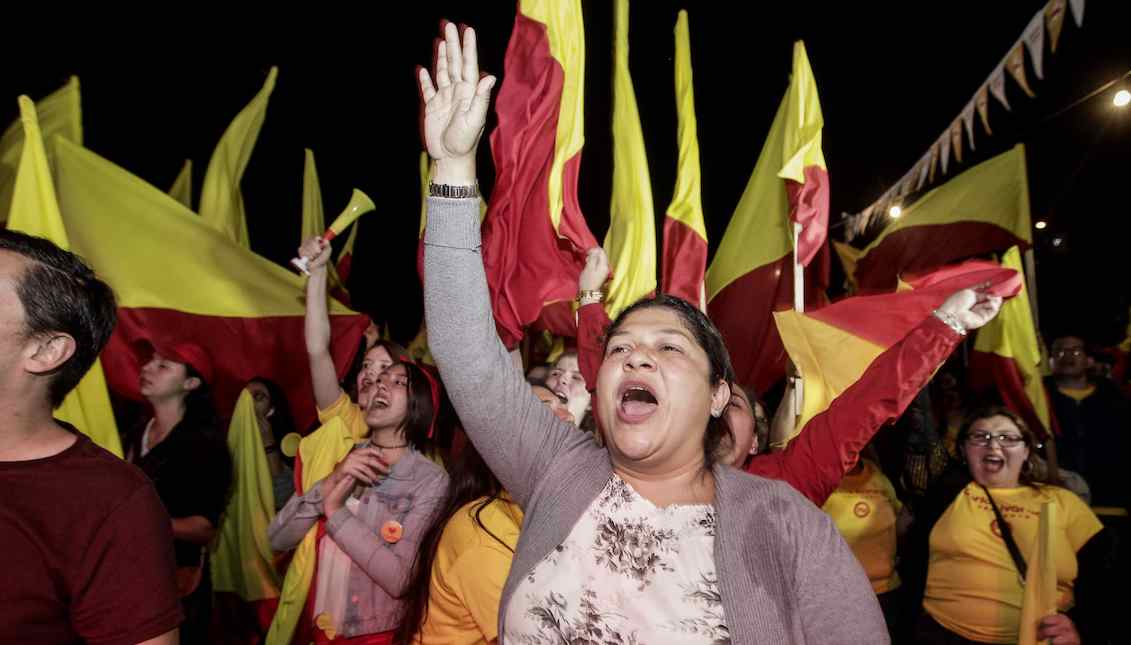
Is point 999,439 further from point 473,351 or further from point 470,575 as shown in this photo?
point 473,351

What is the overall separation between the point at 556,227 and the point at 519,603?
247cm

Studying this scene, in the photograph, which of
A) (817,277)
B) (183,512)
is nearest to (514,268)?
(183,512)

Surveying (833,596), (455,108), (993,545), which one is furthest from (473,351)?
(993,545)

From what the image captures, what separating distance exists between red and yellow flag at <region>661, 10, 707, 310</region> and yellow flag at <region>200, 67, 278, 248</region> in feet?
8.43

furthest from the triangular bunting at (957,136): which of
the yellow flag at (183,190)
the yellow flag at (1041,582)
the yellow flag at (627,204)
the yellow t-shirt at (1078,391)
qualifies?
the yellow flag at (183,190)

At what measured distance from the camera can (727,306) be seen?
4605mm

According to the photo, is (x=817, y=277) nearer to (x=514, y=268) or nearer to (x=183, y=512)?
(x=514, y=268)

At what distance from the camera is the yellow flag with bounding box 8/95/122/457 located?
268cm

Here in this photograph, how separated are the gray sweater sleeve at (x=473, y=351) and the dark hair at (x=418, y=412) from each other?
173 cm

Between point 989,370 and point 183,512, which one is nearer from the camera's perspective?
point 183,512

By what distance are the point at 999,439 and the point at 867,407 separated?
1560 millimetres

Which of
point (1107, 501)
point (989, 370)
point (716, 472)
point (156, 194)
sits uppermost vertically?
point (156, 194)

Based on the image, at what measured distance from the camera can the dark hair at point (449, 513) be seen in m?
2.26

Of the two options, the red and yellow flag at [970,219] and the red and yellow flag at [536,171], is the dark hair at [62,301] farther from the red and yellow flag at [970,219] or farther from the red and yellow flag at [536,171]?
the red and yellow flag at [970,219]
